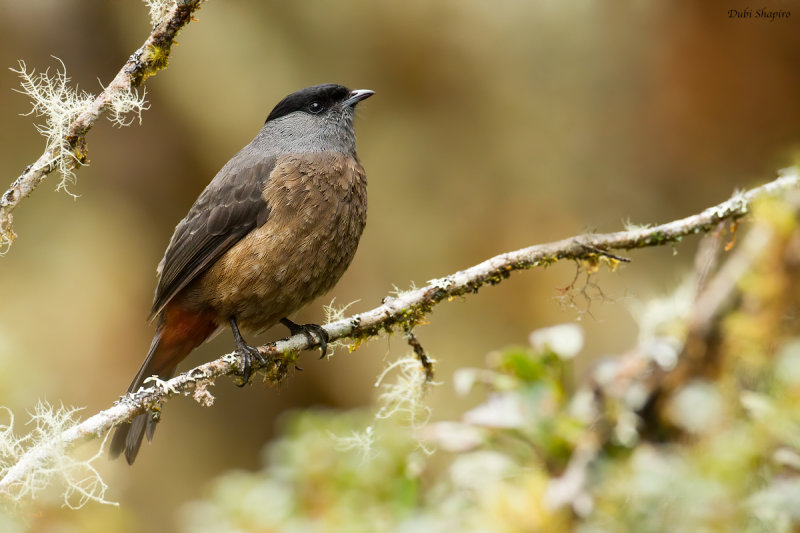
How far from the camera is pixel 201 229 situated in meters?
3.81

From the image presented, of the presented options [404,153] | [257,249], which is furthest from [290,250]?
[404,153]

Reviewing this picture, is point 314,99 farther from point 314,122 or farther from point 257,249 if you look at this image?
point 257,249

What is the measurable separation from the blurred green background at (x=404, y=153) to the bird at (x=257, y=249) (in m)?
2.40

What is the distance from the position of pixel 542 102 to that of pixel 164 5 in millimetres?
4825

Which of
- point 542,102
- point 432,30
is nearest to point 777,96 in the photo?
point 542,102

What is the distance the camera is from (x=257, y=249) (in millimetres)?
3533

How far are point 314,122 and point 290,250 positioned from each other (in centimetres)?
95

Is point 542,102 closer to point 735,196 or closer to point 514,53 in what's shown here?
point 514,53

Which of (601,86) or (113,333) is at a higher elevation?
(601,86)

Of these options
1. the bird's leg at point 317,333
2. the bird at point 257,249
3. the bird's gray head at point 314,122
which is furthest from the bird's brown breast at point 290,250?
the bird's gray head at point 314,122

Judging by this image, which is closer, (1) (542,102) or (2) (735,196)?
(2) (735,196)

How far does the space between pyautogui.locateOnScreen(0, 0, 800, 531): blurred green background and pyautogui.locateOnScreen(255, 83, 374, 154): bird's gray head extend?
224cm

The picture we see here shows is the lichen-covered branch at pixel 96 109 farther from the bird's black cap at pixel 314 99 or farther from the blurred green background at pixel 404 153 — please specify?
the blurred green background at pixel 404 153
